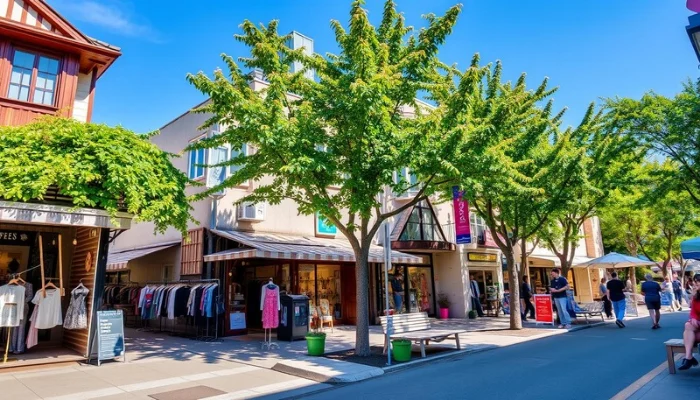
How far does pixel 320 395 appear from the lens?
6.74 meters

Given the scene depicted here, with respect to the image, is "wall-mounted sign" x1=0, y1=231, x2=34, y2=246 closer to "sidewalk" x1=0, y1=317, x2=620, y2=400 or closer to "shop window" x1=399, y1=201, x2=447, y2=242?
"sidewalk" x1=0, y1=317, x2=620, y2=400

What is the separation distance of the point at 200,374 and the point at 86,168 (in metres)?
4.64

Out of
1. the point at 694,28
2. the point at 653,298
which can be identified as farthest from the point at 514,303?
the point at 694,28

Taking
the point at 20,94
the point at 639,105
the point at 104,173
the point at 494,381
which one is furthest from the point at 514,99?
the point at 20,94

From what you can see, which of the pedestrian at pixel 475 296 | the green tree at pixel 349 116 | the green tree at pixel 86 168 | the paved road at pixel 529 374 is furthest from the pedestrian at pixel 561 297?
the green tree at pixel 86 168

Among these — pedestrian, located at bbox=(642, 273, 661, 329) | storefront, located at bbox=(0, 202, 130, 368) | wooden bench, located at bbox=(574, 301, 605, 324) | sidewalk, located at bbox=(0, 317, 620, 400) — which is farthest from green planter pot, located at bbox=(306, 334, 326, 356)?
wooden bench, located at bbox=(574, 301, 605, 324)

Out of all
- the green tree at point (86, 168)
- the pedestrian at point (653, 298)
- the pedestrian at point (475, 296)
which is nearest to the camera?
the green tree at point (86, 168)

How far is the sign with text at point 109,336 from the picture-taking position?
9125 millimetres

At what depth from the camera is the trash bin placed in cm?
1273

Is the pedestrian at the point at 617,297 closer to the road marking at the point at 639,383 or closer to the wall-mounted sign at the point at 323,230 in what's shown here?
the road marking at the point at 639,383

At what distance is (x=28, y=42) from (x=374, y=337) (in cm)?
1227

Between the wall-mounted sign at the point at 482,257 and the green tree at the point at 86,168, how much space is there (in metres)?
15.0

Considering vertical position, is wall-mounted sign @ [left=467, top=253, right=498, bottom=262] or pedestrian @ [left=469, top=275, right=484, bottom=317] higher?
wall-mounted sign @ [left=467, top=253, right=498, bottom=262]

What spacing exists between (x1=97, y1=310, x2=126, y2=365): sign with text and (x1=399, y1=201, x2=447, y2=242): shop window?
11.7 metres
